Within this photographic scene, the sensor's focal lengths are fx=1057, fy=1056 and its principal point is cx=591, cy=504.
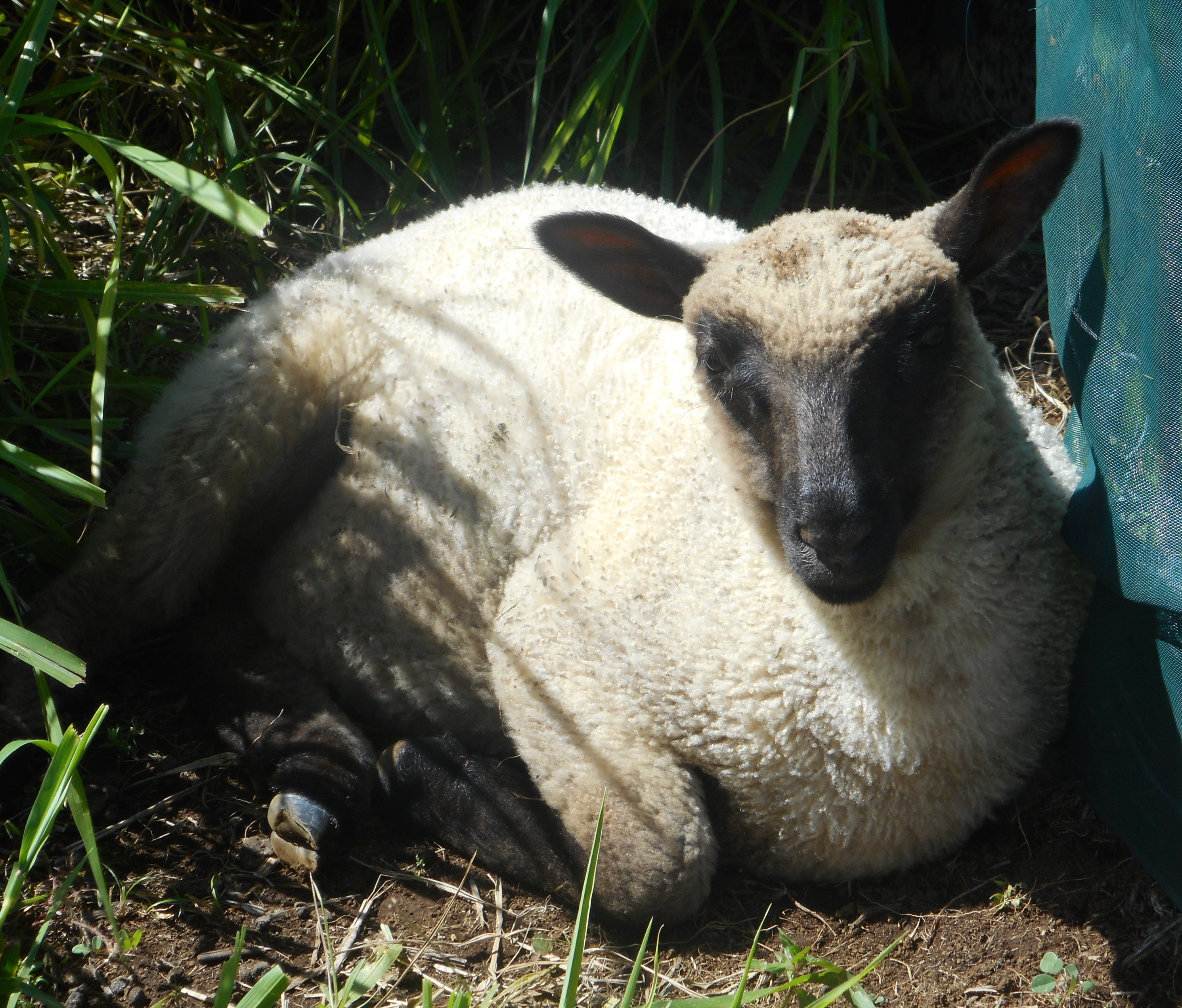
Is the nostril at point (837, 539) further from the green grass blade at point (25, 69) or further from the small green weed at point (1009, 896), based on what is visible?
the green grass blade at point (25, 69)

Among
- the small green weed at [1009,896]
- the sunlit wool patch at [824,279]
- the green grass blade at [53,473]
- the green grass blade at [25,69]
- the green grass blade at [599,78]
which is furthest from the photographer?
the green grass blade at [599,78]

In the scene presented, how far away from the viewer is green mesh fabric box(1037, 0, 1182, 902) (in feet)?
6.24

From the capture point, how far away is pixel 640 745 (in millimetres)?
2512

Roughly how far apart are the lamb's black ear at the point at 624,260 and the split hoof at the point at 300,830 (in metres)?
1.48

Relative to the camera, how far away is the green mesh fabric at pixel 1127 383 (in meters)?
1.90

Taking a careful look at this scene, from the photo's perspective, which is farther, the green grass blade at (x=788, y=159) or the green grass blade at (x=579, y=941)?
the green grass blade at (x=788, y=159)

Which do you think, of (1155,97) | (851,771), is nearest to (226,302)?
(851,771)

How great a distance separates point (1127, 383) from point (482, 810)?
179 cm

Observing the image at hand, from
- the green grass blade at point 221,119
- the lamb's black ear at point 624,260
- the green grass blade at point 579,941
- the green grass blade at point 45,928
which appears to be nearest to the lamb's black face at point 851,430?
the lamb's black ear at point 624,260

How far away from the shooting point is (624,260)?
2.51 metres

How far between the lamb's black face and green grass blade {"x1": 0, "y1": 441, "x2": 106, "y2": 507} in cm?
134

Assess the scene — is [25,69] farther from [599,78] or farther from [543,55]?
[599,78]

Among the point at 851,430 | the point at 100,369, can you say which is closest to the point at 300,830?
the point at 100,369

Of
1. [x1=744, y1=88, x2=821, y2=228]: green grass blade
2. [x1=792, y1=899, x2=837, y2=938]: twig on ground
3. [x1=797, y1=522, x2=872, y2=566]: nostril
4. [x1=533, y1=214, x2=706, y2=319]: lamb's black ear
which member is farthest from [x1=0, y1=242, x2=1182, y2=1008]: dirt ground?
[x1=744, y1=88, x2=821, y2=228]: green grass blade
